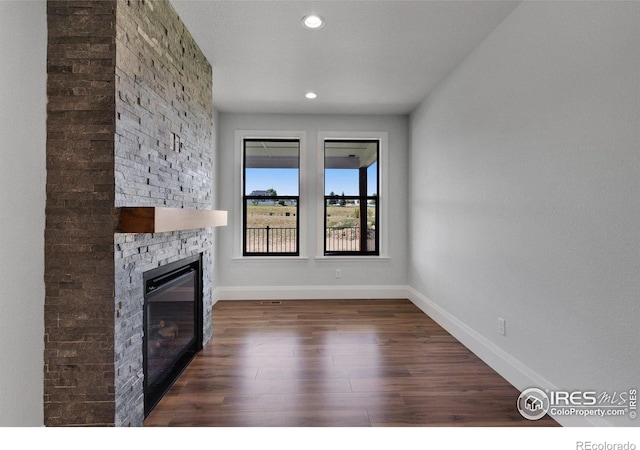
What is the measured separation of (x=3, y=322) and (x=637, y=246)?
2870 millimetres

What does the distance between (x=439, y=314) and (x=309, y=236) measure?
2.04 m

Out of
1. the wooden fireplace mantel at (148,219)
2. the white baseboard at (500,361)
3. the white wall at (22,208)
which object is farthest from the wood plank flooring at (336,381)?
the wooden fireplace mantel at (148,219)

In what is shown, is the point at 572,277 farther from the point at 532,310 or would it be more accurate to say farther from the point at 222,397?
the point at 222,397

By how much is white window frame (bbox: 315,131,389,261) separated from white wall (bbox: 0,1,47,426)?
3.51 meters

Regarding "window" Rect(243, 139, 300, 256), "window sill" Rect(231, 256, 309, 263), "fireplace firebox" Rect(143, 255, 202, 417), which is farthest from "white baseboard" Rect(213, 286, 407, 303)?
"fireplace firebox" Rect(143, 255, 202, 417)

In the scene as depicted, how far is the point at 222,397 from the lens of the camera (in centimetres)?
231

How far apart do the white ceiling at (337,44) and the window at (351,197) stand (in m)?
0.95

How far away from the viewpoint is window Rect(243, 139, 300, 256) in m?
5.07

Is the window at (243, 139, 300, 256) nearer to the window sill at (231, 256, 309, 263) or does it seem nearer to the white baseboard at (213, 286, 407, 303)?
the window sill at (231, 256, 309, 263)

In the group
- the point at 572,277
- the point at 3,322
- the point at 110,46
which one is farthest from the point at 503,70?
the point at 3,322

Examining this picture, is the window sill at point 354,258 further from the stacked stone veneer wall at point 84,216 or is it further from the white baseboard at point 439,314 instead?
the stacked stone veneer wall at point 84,216

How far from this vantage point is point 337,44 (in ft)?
9.77

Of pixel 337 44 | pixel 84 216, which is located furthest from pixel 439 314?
pixel 84 216

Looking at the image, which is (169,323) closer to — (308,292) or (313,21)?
(313,21)
